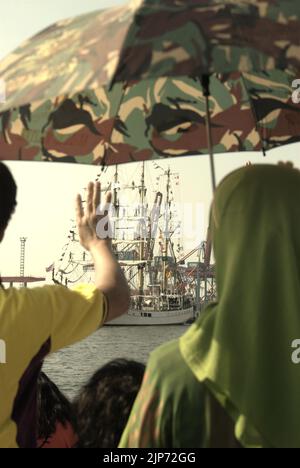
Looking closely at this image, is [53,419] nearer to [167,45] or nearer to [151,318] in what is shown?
[167,45]

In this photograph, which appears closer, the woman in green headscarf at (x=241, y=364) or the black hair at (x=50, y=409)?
the woman in green headscarf at (x=241, y=364)

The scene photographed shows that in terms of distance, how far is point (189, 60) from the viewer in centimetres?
204

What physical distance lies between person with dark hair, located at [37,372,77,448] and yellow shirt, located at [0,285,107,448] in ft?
3.87

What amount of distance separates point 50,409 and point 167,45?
2397 mm

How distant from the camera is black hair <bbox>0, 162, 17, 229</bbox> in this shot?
7.77ft

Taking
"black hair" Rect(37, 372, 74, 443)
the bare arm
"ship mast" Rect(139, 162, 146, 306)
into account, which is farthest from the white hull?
the bare arm

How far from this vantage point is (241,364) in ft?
5.36

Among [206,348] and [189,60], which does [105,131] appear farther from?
[206,348]

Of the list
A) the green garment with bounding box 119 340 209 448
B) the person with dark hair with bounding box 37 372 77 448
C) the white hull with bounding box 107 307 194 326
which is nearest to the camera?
the green garment with bounding box 119 340 209 448

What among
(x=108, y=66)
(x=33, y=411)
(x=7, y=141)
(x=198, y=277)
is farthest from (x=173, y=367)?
(x=198, y=277)

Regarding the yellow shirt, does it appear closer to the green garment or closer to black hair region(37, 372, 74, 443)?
the green garment

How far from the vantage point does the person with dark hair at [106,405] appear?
3.17 metres

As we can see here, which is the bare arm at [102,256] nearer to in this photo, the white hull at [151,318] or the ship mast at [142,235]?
the ship mast at [142,235]

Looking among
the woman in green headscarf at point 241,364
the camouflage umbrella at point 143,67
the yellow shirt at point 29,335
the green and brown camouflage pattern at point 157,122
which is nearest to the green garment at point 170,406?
the woman in green headscarf at point 241,364
